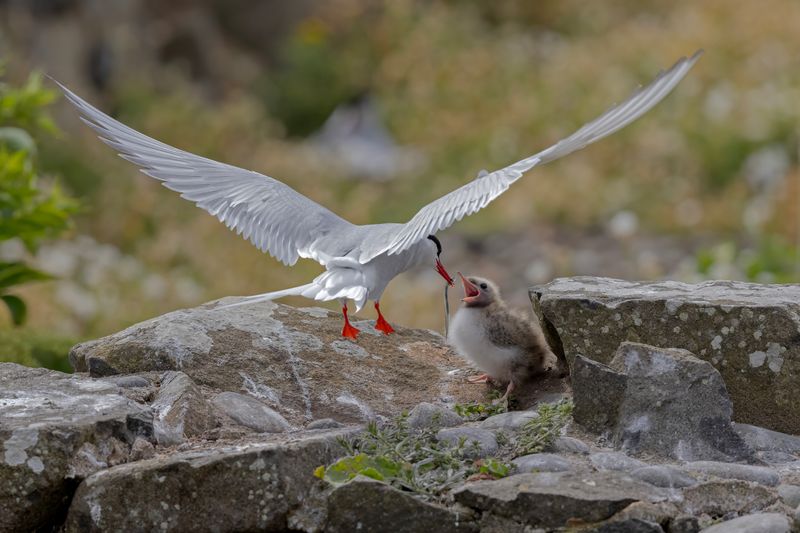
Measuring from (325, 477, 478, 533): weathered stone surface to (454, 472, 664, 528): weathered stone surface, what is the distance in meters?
0.07

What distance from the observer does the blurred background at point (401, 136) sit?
8.09m

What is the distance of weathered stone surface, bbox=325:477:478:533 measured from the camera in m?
3.09

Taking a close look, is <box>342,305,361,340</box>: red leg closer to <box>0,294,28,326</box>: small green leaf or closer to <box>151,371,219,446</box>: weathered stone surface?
<box>151,371,219,446</box>: weathered stone surface

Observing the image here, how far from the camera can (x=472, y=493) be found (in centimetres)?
311

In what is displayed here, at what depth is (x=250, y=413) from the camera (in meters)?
3.73

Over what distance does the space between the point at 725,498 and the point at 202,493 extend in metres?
1.38

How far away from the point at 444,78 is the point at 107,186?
4.58m

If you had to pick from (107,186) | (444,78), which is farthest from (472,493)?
(444,78)

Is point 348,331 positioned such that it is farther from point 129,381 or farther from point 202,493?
point 202,493

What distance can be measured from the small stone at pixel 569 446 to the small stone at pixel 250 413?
0.84 m

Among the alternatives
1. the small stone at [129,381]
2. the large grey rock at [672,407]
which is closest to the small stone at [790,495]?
the large grey rock at [672,407]

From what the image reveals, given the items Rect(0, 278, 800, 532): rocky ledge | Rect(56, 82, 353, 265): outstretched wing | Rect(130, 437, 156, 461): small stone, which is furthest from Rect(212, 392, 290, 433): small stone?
Rect(56, 82, 353, 265): outstretched wing

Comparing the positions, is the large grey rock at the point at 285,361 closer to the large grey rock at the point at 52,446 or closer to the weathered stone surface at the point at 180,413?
the weathered stone surface at the point at 180,413

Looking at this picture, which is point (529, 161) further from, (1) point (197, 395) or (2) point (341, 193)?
(2) point (341, 193)
